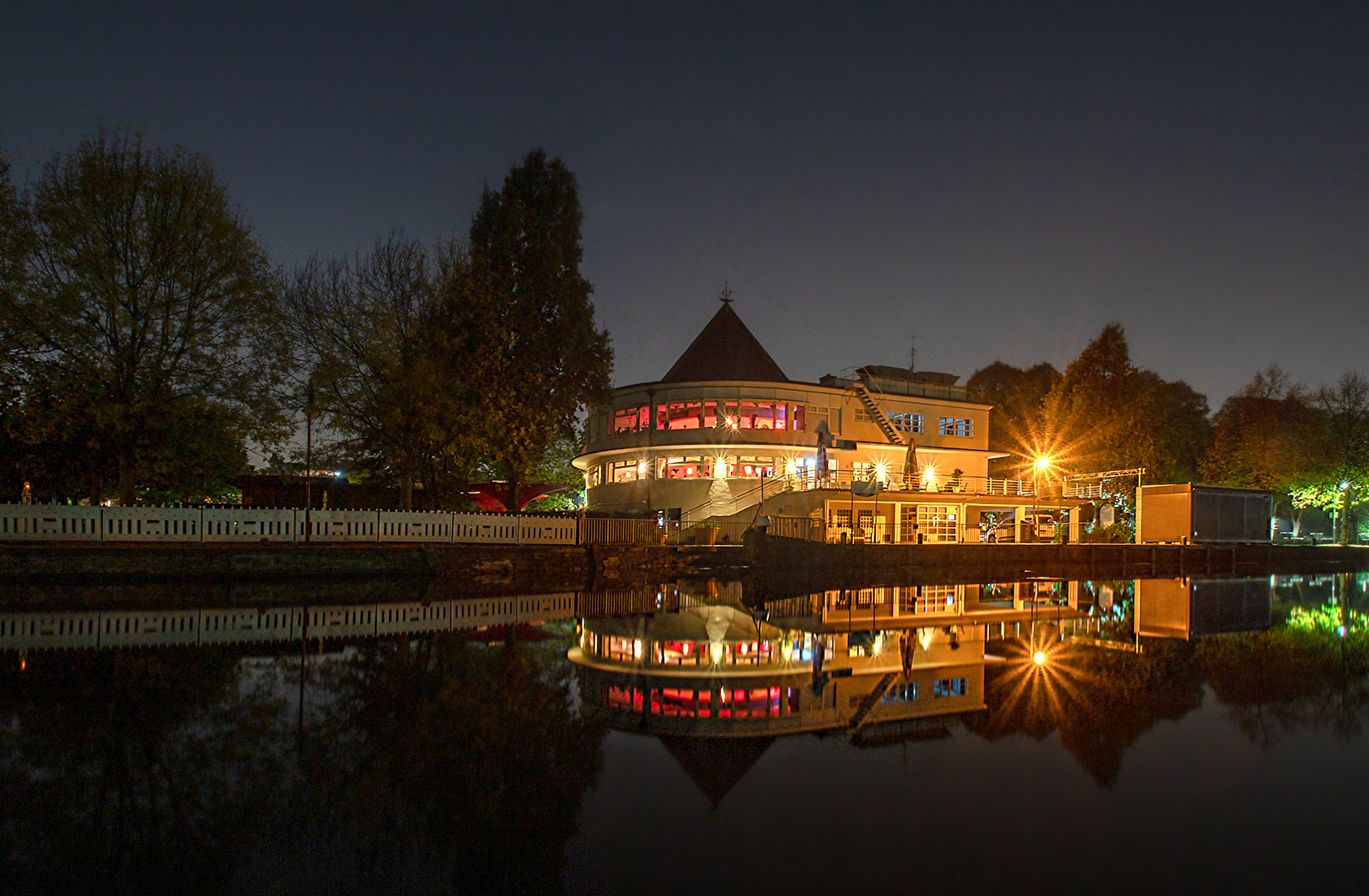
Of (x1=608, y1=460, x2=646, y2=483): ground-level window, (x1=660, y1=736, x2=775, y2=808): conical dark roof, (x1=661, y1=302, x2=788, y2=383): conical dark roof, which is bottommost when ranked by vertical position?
(x1=660, y1=736, x2=775, y2=808): conical dark roof

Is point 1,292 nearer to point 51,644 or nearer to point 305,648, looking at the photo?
point 51,644

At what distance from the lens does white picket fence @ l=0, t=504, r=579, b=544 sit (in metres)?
19.9

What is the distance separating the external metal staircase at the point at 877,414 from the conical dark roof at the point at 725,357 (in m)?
4.23

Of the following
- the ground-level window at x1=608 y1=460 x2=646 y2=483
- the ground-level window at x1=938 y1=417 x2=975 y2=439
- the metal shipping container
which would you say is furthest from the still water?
the ground-level window at x1=938 y1=417 x2=975 y2=439

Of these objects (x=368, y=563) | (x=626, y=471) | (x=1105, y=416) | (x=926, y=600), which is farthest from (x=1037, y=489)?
(x=368, y=563)

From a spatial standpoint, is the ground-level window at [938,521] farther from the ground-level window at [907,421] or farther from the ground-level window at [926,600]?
the ground-level window at [926,600]

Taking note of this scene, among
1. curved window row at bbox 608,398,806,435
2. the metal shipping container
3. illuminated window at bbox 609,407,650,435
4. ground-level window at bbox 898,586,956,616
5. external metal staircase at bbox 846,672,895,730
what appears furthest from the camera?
illuminated window at bbox 609,407,650,435

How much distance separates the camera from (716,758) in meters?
5.60

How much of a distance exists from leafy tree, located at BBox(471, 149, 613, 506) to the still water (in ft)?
56.8

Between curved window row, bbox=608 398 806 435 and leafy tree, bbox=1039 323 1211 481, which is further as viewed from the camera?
leafy tree, bbox=1039 323 1211 481

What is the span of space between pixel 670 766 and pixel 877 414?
3881 cm

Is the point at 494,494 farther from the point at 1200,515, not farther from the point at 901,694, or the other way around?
the point at 901,694

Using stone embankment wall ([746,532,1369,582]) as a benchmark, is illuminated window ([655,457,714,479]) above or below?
above

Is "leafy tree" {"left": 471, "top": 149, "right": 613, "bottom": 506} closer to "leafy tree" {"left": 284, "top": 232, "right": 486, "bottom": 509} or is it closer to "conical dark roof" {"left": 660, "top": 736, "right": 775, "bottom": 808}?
"leafy tree" {"left": 284, "top": 232, "right": 486, "bottom": 509}
